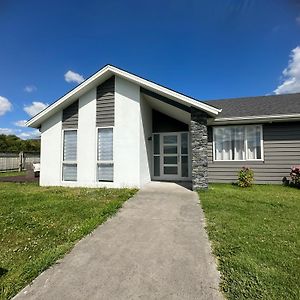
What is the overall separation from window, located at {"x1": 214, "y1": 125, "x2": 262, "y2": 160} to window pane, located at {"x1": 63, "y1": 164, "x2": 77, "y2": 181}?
271 inches

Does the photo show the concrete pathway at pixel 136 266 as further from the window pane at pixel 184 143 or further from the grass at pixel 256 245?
the window pane at pixel 184 143

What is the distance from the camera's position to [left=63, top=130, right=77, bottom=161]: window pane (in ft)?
30.1

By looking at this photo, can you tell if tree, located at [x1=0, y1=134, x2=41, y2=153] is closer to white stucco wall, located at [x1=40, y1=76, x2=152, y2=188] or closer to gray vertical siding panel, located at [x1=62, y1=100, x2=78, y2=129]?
white stucco wall, located at [x1=40, y1=76, x2=152, y2=188]

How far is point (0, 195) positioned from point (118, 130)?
5.01 meters

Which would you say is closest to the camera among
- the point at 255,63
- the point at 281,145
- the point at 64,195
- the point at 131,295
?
the point at 131,295

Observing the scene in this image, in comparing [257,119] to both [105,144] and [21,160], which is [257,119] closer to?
[105,144]

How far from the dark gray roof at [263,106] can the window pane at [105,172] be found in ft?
18.9

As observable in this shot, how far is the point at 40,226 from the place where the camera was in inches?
168

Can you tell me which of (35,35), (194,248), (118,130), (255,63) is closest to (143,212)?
(194,248)

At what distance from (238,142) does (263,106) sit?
8.33 feet


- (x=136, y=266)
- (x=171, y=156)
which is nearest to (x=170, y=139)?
(x=171, y=156)

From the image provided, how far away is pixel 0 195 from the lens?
23.6ft

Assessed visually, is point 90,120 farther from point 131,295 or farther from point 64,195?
point 131,295

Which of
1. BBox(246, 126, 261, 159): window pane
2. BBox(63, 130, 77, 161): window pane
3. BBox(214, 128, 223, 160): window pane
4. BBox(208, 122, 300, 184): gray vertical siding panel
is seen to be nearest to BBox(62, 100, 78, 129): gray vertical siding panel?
BBox(63, 130, 77, 161): window pane
